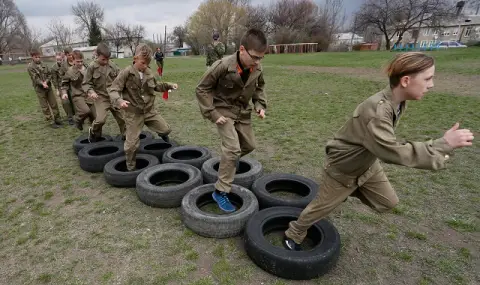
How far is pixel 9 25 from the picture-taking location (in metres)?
71.9

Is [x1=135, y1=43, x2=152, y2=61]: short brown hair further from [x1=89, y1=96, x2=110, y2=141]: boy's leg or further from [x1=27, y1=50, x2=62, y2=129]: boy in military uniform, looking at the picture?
[x1=27, y1=50, x2=62, y2=129]: boy in military uniform

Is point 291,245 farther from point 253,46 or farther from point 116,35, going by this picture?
point 116,35

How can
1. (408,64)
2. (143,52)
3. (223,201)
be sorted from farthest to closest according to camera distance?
(143,52), (223,201), (408,64)

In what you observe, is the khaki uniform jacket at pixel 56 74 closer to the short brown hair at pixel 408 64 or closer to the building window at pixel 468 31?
the short brown hair at pixel 408 64

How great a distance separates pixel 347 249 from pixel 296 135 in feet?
13.9

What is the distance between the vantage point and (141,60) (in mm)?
4652

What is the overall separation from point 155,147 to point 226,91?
3.11 meters

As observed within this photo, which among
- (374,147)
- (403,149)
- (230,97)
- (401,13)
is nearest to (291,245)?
(374,147)

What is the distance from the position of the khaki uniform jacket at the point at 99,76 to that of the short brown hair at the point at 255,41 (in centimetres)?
411

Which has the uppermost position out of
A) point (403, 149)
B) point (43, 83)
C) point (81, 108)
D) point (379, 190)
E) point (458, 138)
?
point (458, 138)

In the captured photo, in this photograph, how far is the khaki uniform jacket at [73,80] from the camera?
721 cm

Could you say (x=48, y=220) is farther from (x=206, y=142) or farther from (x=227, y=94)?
(x=206, y=142)

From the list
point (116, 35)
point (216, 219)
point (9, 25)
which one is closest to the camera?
point (216, 219)

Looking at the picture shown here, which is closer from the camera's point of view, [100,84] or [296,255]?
[296,255]
